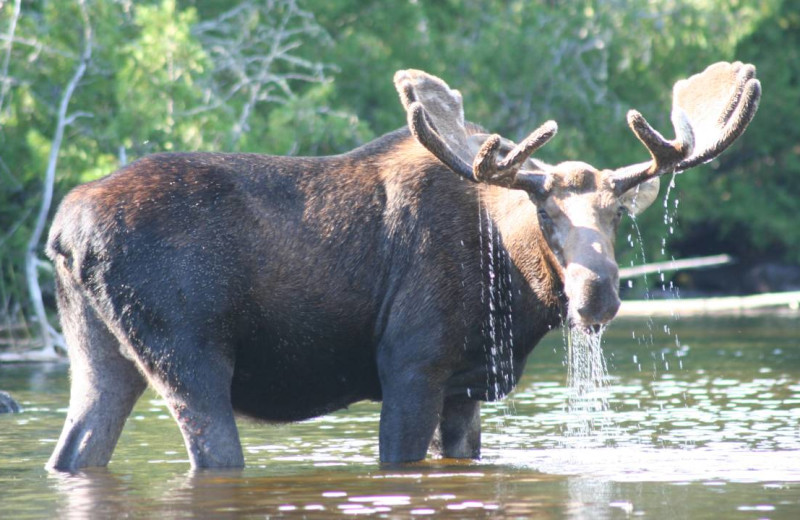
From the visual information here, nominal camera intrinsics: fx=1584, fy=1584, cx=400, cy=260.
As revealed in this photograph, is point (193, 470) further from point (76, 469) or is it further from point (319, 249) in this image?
point (319, 249)

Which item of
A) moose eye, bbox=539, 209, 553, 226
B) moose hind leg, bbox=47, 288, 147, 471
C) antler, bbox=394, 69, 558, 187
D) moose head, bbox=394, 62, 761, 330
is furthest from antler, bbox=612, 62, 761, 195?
moose hind leg, bbox=47, 288, 147, 471

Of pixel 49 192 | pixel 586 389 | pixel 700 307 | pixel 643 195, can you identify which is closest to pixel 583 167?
pixel 643 195

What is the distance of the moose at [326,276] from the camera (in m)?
8.70

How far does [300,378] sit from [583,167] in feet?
6.60

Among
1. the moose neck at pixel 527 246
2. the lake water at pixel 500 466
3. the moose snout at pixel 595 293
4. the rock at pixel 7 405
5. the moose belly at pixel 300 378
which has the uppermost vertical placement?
the moose neck at pixel 527 246

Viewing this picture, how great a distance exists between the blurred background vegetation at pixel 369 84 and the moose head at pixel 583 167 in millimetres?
8563

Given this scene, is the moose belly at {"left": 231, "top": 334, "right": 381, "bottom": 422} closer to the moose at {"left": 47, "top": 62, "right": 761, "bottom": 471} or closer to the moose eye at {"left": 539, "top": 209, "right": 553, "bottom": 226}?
the moose at {"left": 47, "top": 62, "right": 761, "bottom": 471}

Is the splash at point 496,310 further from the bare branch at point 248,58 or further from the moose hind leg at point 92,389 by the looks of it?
the bare branch at point 248,58

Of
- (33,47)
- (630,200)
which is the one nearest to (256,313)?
(630,200)

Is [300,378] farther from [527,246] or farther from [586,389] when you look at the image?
[586,389]

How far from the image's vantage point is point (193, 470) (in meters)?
8.82

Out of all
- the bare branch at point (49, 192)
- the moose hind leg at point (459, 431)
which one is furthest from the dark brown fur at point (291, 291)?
the bare branch at point (49, 192)

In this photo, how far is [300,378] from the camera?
29.8 feet

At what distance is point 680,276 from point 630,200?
97.6 feet
